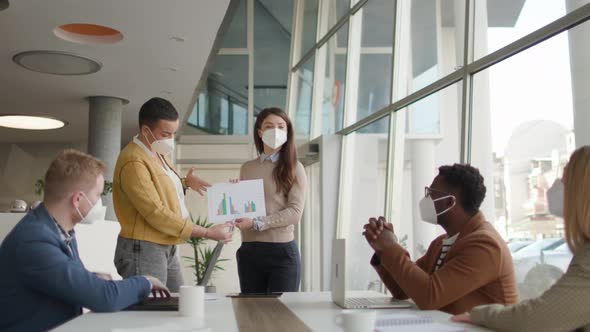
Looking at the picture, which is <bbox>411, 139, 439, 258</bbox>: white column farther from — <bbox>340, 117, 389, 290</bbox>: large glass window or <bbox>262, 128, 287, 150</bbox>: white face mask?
<bbox>262, 128, 287, 150</bbox>: white face mask

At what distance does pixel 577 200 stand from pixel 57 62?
5.81 meters

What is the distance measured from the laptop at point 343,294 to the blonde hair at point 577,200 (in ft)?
2.45

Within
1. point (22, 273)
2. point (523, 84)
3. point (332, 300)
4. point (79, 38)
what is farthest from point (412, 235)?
point (79, 38)

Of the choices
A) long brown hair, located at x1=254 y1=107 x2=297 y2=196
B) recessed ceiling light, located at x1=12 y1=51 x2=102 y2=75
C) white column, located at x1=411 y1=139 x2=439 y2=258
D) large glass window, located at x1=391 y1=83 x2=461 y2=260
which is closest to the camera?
long brown hair, located at x1=254 y1=107 x2=297 y2=196

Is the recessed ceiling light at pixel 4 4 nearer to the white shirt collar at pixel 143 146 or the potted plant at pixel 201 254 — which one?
the white shirt collar at pixel 143 146

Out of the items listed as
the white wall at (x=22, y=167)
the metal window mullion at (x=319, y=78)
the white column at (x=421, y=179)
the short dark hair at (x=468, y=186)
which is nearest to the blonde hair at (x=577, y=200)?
the short dark hair at (x=468, y=186)

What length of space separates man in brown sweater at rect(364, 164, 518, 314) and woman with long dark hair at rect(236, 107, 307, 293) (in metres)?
0.64

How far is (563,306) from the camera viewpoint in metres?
1.33

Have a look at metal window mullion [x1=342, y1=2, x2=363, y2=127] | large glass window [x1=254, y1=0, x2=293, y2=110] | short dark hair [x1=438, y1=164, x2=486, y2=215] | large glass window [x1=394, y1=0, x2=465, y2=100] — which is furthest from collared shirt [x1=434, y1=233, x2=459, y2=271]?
large glass window [x1=254, y1=0, x2=293, y2=110]

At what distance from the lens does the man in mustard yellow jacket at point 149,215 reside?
7.36ft

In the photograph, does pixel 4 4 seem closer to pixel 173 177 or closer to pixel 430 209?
pixel 173 177

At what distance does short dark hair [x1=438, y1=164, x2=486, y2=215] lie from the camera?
2.11 meters

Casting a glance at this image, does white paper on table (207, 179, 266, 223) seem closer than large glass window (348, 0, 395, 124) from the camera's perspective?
Yes

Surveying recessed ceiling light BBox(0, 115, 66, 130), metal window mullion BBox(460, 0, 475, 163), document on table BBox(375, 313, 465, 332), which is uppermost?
recessed ceiling light BBox(0, 115, 66, 130)
